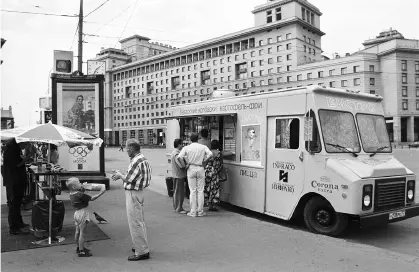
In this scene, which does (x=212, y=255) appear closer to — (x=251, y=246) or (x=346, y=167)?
(x=251, y=246)

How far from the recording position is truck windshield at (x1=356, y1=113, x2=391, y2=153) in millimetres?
7363

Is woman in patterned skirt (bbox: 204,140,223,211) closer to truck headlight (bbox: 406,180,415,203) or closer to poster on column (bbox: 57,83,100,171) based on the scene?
truck headlight (bbox: 406,180,415,203)

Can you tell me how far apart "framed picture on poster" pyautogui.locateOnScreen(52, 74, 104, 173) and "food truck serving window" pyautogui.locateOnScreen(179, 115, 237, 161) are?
3489 mm

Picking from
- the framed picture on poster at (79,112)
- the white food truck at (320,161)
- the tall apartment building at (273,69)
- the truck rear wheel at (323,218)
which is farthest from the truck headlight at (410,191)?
the tall apartment building at (273,69)

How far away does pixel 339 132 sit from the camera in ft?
23.4

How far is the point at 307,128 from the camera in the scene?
6980 mm

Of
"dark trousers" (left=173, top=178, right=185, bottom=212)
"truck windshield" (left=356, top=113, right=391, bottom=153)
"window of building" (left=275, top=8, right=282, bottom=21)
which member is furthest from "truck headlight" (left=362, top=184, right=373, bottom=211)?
"window of building" (left=275, top=8, right=282, bottom=21)

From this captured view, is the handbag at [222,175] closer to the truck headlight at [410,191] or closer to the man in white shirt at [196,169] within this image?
the man in white shirt at [196,169]

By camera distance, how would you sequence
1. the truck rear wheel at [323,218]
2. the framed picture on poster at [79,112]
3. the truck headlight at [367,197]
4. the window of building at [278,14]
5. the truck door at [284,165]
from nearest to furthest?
the truck headlight at [367,197]
the truck rear wheel at [323,218]
the truck door at [284,165]
the framed picture on poster at [79,112]
the window of building at [278,14]

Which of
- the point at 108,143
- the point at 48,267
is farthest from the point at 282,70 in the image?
the point at 48,267

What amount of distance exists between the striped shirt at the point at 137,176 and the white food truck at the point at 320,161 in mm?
3289

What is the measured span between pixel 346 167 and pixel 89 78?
9187mm

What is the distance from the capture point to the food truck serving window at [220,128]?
30.1 feet

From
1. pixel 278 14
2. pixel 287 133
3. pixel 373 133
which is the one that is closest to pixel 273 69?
pixel 278 14
